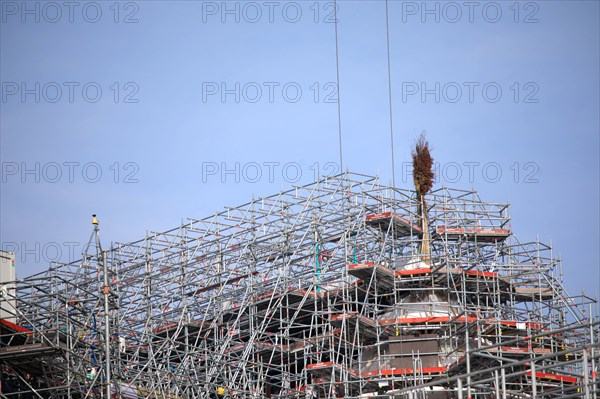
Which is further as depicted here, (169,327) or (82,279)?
(82,279)

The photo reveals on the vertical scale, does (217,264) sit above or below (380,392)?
above

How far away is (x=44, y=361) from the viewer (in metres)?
47.1

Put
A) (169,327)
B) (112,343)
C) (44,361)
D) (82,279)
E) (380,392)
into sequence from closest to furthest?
(44,361), (112,343), (380,392), (169,327), (82,279)

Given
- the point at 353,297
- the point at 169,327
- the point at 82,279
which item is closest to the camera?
the point at 353,297

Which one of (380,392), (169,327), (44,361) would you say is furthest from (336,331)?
(44,361)

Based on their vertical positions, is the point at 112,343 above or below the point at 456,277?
below

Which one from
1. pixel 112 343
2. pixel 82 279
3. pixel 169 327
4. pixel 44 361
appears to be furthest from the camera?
pixel 82 279

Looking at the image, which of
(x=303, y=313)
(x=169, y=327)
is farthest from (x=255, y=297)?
(x=169, y=327)

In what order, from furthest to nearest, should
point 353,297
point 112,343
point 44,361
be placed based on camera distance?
1. point 353,297
2. point 112,343
3. point 44,361

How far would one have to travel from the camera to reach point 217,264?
72.1 meters

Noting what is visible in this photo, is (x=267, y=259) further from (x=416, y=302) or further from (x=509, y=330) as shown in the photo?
(x=509, y=330)

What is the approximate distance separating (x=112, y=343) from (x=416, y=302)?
1779cm

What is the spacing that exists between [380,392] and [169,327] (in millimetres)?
15452

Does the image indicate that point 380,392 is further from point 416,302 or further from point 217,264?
point 217,264
